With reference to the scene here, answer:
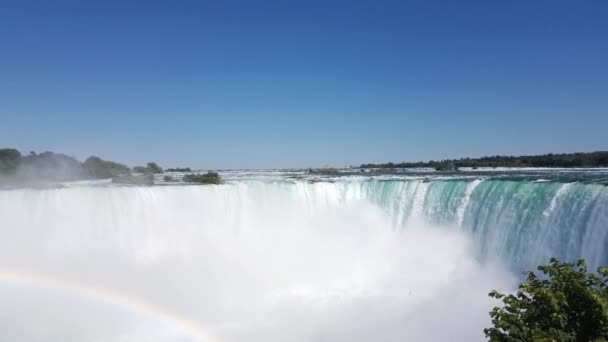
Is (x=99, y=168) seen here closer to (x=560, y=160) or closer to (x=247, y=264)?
(x=247, y=264)

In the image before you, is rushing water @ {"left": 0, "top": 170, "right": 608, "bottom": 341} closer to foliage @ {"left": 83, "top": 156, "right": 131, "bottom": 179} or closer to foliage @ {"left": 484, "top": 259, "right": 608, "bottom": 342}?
foliage @ {"left": 484, "top": 259, "right": 608, "bottom": 342}

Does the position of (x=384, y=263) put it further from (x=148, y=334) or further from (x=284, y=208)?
(x=148, y=334)

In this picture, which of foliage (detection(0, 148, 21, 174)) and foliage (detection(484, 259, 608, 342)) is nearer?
foliage (detection(484, 259, 608, 342))

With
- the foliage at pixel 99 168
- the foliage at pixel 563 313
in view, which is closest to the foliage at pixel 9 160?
the foliage at pixel 99 168

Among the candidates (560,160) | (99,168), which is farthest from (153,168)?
(560,160)

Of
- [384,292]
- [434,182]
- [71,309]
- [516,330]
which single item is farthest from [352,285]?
[516,330]

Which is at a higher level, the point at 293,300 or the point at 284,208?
the point at 284,208

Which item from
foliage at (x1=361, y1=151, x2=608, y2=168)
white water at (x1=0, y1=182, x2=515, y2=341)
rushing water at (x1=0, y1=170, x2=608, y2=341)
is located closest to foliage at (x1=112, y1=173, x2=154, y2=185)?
white water at (x1=0, y1=182, x2=515, y2=341)
